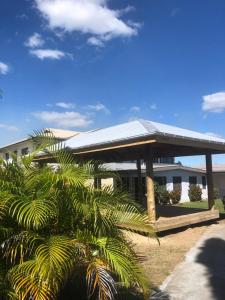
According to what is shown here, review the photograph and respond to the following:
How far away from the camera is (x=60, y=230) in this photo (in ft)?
17.8

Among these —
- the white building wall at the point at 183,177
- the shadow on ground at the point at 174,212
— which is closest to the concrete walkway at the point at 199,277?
the shadow on ground at the point at 174,212

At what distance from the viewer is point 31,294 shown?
4.62 m

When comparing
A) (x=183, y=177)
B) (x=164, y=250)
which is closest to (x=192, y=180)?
(x=183, y=177)

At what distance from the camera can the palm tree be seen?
186 inches

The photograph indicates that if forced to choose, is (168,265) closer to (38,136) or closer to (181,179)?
(38,136)

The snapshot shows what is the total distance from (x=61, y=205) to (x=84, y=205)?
0.33m

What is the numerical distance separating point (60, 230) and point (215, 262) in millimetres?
5220

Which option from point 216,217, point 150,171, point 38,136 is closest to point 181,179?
point 216,217

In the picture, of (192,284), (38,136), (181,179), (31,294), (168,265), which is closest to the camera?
(31,294)

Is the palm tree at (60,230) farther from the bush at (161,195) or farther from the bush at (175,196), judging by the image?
the bush at (175,196)

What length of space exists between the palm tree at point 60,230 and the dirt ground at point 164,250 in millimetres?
1592

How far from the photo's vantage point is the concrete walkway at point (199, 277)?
6.80 m

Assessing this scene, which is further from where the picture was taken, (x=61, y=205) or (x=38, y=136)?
(x=38, y=136)

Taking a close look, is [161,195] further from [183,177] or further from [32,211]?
[32,211]
